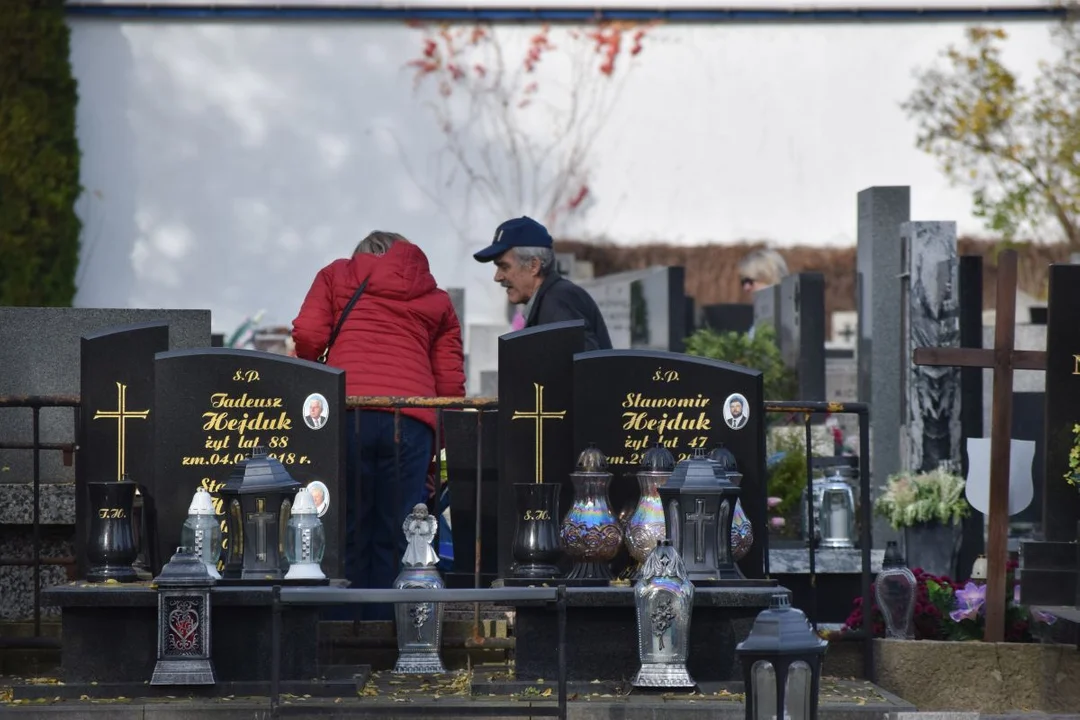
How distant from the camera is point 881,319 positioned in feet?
41.5

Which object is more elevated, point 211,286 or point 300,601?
point 211,286

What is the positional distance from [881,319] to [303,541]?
247 inches

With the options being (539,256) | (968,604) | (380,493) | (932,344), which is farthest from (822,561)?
(380,493)

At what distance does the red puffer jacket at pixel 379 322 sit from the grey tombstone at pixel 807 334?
20.1 feet

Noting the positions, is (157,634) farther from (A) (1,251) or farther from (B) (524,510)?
(A) (1,251)

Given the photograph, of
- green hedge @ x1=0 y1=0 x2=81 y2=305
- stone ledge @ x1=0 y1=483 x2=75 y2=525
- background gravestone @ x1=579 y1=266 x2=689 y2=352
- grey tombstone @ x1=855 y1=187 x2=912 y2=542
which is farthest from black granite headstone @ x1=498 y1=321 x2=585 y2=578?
green hedge @ x1=0 y1=0 x2=81 y2=305

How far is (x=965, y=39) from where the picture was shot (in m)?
24.0

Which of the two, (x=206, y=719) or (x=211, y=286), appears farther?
(x=211, y=286)

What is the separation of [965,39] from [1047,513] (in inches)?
671

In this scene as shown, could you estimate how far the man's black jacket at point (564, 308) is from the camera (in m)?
8.45

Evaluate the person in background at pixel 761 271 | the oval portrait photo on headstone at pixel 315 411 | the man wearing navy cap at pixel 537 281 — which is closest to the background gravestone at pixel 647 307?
the person in background at pixel 761 271

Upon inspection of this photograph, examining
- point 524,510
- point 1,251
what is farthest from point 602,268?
A: point 524,510

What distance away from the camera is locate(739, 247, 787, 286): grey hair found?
16.6 m

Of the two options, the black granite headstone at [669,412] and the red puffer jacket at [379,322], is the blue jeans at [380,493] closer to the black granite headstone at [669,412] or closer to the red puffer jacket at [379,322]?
the red puffer jacket at [379,322]
